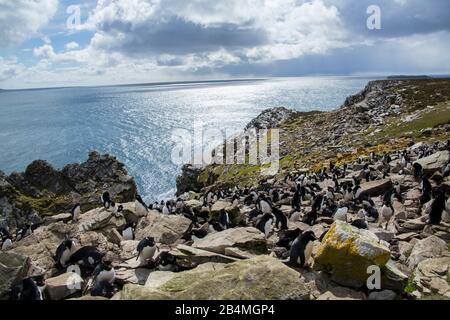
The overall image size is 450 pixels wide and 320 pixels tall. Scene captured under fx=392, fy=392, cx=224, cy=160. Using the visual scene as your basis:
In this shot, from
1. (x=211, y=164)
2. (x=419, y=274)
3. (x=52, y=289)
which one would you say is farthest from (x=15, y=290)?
(x=211, y=164)

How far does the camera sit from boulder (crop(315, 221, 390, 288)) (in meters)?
11.9

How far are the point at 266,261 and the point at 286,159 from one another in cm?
5450

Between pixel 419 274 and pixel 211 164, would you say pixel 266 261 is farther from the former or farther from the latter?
pixel 211 164

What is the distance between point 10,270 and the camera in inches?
535

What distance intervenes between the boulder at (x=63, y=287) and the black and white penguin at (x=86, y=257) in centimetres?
179

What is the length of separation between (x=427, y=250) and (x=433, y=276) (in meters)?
2.11

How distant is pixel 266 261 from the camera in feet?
39.3

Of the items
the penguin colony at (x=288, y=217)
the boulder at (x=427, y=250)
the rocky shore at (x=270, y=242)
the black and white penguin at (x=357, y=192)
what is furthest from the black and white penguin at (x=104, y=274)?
the black and white penguin at (x=357, y=192)

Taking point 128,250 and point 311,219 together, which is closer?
point 128,250

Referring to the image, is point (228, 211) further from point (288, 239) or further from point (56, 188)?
point (56, 188)

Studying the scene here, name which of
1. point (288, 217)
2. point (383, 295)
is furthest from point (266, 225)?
point (383, 295)

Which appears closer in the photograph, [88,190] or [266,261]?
[266,261]

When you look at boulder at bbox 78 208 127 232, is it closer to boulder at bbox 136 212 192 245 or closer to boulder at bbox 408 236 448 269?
boulder at bbox 136 212 192 245

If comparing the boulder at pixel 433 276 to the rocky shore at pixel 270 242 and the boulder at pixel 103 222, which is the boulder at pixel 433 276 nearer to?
the rocky shore at pixel 270 242
